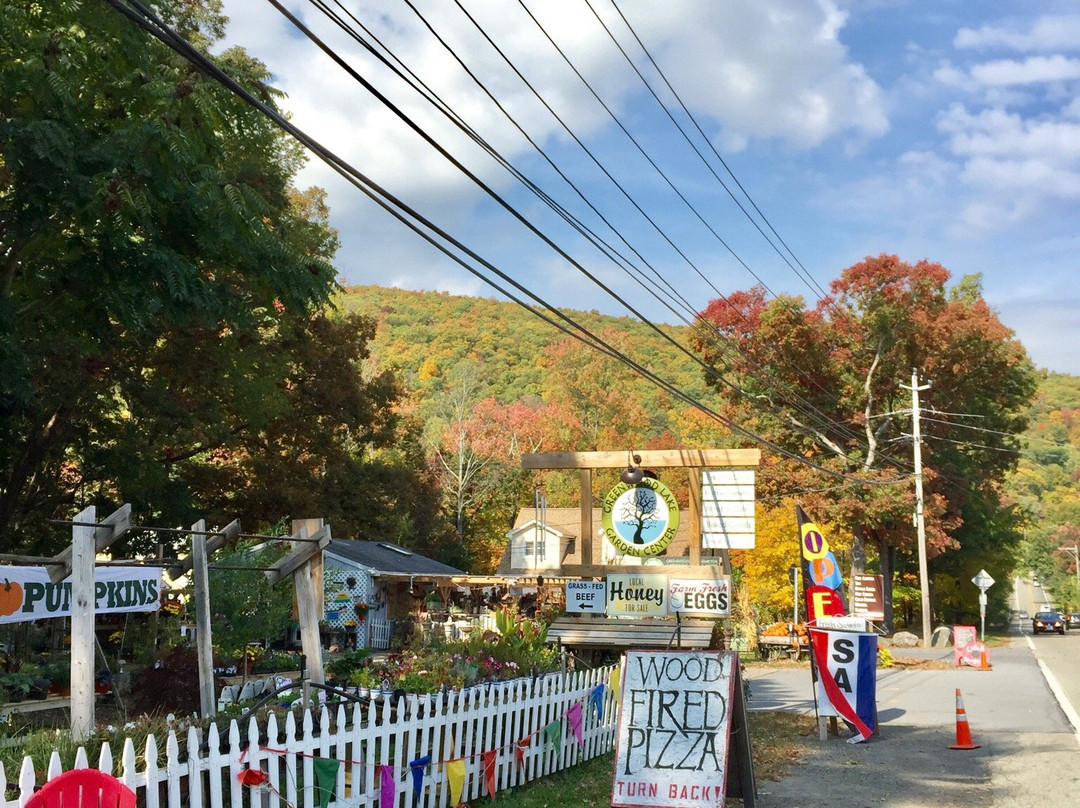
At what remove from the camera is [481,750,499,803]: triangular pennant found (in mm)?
9039

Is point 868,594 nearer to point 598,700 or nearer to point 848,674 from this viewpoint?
point 848,674

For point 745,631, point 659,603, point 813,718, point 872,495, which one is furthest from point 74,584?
point 872,495

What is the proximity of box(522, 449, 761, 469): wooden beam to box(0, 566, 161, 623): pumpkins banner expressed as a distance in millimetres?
5751

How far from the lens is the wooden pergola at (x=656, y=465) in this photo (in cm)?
1419

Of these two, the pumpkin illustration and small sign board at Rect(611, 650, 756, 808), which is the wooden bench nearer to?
small sign board at Rect(611, 650, 756, 808)

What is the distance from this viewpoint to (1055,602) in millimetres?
105000

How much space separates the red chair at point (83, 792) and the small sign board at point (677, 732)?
4.41m

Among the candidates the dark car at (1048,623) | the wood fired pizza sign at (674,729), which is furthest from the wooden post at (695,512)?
the dark car at (1048,623)

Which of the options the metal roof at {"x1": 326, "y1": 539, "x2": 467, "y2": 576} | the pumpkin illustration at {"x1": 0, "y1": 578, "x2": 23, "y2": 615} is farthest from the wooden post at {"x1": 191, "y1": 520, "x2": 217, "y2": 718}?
the metal roof at {"x1": 326, "y1": 539, "x2": 467, "y2": 576}

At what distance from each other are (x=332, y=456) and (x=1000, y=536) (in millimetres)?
34519

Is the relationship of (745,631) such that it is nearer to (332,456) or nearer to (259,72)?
(332,456)

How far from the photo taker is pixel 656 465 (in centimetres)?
1438

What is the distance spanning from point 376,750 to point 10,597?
333 centimetres

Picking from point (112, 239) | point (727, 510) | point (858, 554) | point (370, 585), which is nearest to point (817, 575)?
point (727, 510)
